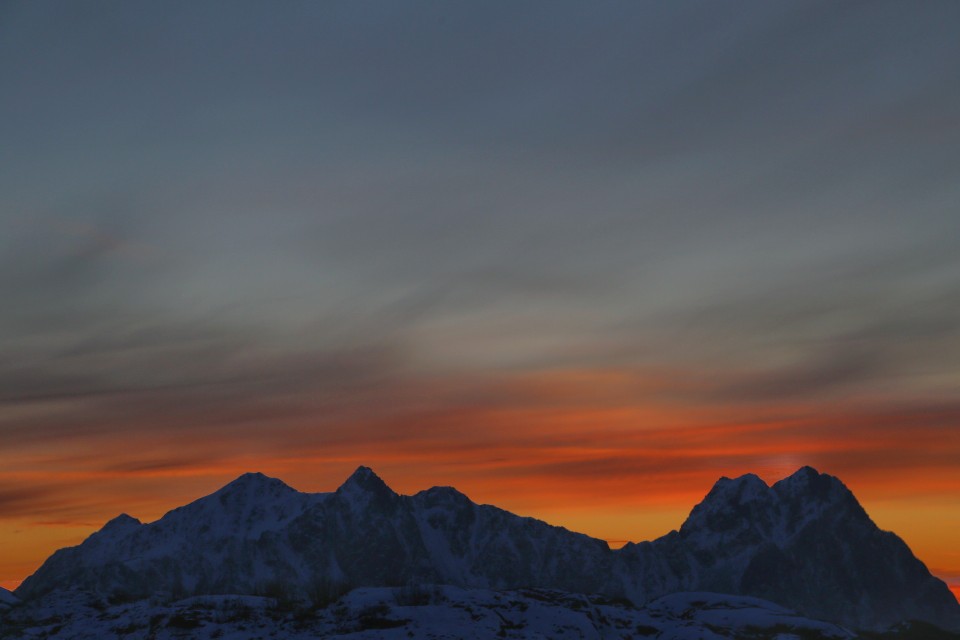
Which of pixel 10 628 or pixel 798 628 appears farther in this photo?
pixel 798 628

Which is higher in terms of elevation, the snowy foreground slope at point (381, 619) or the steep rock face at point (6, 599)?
the steep rock face at point (6, 599)

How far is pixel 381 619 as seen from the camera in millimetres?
62375

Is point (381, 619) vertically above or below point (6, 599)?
below

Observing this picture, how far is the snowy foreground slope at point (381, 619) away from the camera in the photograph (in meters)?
61.8

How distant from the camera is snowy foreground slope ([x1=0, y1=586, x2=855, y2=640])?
6175cm

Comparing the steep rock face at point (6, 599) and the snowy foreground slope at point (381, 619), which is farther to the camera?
the steep rock face at point (6, 599)

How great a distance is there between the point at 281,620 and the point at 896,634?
230 feet

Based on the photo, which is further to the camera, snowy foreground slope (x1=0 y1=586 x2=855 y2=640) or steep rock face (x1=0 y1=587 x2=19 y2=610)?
steep rock face (x1=0 y1=587 x2=19 y2=610)

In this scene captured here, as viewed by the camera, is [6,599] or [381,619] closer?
[381,619]

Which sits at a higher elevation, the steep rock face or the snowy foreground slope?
the steep rock face

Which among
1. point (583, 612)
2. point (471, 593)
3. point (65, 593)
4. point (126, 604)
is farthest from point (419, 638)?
point (65, 593)

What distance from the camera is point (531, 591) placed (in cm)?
7475

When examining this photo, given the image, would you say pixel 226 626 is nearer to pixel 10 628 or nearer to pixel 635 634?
pixel 10 628

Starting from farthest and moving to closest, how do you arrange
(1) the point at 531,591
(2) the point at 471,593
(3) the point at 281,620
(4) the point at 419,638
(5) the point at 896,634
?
(5) the point at 896,634, (1) the point at 531,591, (2) the point at 471,593, (3) the point at 281,620, (4) the point at 419,638
